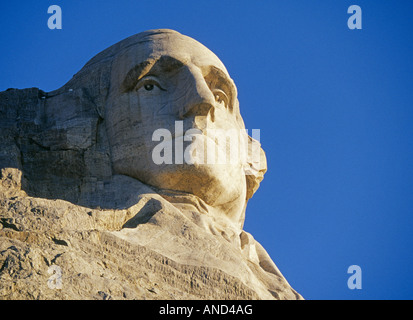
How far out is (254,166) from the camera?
14.6 metres

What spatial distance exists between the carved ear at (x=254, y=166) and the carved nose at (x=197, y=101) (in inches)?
67.0

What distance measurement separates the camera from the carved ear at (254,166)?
14.5m

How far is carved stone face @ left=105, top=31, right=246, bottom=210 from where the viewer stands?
12.6 m

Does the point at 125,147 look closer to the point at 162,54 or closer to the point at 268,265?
the point at 162,54

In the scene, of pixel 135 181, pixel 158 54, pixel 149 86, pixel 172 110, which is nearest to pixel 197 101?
pixel 172 110

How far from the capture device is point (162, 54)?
526 inches

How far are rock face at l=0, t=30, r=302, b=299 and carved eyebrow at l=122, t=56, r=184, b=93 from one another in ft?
0.05

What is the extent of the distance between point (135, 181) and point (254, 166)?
2.37m

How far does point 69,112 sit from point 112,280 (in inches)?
174

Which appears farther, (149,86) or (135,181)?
(149,86)

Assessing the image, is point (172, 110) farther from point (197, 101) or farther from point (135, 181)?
point (135, 181)

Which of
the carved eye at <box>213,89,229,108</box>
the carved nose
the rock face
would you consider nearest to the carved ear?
the rock face

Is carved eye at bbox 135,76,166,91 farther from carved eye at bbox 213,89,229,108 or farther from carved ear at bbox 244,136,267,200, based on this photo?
carved ear at bbox 244,136,267,200

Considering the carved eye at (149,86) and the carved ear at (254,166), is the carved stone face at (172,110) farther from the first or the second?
the carved ear at (254,166)
